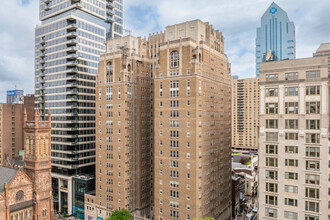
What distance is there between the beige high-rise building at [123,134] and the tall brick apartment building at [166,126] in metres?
0.34

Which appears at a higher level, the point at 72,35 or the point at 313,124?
the point at 72,35

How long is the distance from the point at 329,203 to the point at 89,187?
79997 mm

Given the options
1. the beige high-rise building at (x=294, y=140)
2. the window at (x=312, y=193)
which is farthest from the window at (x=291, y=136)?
the window at (x=312, y=193)

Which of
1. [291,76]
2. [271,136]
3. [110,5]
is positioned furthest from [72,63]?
[291,76]

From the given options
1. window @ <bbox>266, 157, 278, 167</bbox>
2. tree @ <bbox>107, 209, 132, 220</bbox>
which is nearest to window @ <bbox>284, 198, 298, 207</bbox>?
window @ <bbox>266, 157, 278, 167</bbox>

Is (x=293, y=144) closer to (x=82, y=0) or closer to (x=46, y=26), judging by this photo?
(x=82, y=0)

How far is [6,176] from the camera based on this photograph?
7175cm

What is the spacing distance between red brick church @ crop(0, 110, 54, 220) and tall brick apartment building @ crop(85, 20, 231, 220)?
19467 mm

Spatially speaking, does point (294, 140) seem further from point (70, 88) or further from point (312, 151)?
point (70, 88)

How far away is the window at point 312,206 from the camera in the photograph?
52.2 metres

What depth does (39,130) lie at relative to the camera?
7475 cm

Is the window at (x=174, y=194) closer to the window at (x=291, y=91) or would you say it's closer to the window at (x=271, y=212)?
the window at (x=271, y=212)

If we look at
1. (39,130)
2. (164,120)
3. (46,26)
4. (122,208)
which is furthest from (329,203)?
(46,26)

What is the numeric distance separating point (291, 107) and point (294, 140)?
7186 millimetres
